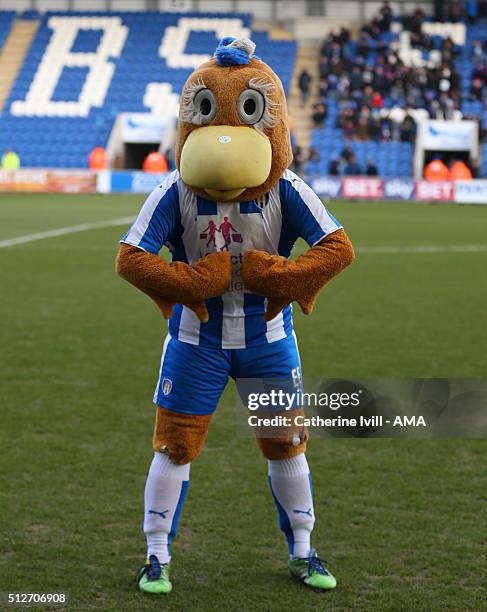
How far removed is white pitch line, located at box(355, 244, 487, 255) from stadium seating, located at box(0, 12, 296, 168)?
18.7 metres

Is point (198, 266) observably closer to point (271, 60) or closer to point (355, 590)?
point (355, 590)

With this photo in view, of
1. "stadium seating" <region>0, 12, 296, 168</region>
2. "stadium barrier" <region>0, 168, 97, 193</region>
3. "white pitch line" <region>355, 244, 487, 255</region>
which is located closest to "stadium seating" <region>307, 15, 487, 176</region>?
"stadium seating" <region>0, 12, 296, 168</region>

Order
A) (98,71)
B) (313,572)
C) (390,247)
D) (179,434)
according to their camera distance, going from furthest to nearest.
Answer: (98,71)
(390,247)
(313,572)
(179,434)

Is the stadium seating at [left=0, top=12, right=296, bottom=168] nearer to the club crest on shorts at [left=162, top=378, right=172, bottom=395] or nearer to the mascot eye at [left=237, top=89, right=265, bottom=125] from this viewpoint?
the club crest on shorts at [left=162, top=378, right=172, bottom=395]

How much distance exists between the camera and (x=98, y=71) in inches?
1460

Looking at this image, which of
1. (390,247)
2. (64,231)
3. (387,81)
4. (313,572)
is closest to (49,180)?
(387,81)

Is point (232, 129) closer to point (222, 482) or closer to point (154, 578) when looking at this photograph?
point (154, 578)

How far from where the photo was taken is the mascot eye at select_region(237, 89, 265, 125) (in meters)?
3.63

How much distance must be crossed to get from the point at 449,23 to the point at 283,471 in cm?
3521

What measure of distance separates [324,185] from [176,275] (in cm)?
2559

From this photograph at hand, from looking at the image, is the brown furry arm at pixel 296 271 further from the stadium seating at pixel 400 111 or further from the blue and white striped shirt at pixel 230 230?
the stadium seating at pixel 400 111

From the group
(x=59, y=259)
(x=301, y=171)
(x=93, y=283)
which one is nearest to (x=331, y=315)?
(x=93, y=283)

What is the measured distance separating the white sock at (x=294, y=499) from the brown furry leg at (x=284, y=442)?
0.03m

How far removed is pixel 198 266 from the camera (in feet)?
12.0
